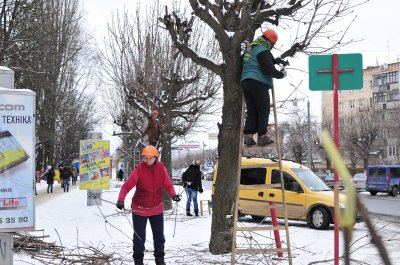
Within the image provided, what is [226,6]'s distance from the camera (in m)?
8.68

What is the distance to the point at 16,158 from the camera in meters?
6.90

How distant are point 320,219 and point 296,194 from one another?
105 centimetres

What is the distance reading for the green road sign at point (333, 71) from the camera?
20.3 feet

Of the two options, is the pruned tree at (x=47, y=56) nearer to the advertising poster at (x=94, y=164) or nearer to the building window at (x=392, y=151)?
the advertising poster at (x=94, y=164)

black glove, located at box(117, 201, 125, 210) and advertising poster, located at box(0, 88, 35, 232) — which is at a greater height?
advertising poster, located at box(0, 88, 35, 232)

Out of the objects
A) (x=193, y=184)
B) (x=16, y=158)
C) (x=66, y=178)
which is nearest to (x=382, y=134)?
(x=66, y=178)

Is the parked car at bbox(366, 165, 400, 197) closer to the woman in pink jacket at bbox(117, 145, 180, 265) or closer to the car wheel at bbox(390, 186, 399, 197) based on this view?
the car wheel at bbox(390, 186, 399, 197)

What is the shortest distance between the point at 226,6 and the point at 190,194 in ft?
26.6

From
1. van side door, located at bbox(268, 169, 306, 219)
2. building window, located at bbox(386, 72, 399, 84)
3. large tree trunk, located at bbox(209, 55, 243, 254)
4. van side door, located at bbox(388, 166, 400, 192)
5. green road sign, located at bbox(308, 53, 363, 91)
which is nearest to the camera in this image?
green road sign, located at bbox(308, 53, 363, 91)

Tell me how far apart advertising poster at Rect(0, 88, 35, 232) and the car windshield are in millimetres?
9300

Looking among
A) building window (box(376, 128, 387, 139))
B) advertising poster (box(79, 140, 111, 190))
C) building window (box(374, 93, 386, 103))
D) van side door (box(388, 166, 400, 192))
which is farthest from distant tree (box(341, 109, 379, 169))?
advertising poster (box(79, 140, 111, 190))

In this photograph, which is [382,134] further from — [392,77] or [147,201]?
[147,201]

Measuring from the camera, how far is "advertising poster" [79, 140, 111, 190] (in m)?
19.5

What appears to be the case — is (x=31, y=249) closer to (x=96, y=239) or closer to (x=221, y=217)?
(x=96, y=239)
